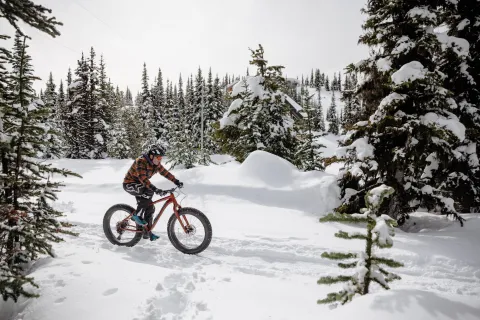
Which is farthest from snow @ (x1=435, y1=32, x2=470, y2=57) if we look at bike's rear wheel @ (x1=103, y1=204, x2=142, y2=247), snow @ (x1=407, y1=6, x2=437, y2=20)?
bike's rear wheel @ (x1=103, y1=204, x2=142, y2=247)

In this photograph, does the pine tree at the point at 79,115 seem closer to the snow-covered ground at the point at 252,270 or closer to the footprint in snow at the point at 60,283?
the snow-covered ground at the point at 252,270

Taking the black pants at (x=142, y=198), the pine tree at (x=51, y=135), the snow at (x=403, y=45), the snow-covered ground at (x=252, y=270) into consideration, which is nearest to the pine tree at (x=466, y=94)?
the snow-covered ground at (x=252, y=270)

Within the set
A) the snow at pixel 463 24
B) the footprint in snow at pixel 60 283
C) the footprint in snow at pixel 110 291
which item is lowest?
the footprint in snow at pixel 110 291

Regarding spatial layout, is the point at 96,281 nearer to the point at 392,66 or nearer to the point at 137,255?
the point at 137,255

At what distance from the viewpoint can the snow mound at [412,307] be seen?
255 cm

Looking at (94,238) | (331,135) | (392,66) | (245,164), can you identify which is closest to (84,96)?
(245,164)

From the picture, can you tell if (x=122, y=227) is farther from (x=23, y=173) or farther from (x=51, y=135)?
(x=51, y=135)

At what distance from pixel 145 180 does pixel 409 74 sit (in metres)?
7.52

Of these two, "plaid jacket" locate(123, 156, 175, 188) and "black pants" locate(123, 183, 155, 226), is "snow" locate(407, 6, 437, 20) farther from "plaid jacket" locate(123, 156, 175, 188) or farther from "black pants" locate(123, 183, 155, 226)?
"black pants" locate(123, 183, 155, 226)

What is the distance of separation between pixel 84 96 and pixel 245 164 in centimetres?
3009

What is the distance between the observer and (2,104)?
505 centimetres

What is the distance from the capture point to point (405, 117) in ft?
27.3

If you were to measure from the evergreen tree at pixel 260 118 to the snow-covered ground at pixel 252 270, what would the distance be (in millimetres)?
5978

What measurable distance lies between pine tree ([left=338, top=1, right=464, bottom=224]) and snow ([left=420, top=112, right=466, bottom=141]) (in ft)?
0.08
